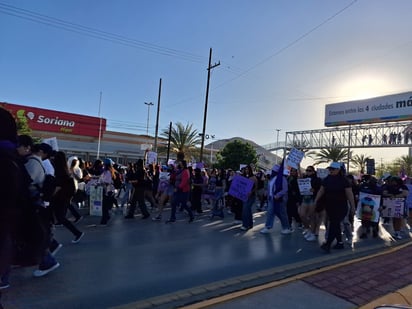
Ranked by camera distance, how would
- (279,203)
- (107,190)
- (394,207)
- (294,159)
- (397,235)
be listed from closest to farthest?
(107,190)
(279,203)
(397,235)
(394,207)
(294,159)

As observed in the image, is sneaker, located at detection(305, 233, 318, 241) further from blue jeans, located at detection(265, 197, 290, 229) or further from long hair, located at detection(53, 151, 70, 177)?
long hair, located at detection(53, 151, 70, 177)

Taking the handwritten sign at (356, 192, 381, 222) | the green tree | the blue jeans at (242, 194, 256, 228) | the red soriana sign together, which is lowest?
the blue jeans at (242, 194, 256, 228)

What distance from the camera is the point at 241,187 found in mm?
9789

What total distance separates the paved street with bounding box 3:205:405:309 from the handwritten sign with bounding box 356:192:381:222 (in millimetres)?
553

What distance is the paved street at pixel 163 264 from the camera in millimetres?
4359

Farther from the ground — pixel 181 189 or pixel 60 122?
pixel 60 122

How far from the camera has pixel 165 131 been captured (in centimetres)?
3869

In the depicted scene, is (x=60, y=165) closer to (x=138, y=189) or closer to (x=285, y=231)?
(x=138, y=189)

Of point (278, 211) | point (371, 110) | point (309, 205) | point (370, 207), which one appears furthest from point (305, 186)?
point (371, 110)

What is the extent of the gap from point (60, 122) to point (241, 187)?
3572cm

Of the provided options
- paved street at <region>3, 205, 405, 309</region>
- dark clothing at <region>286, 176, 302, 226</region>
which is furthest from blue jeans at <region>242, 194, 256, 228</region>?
dark clothing at <region>286, 176, 302, 226</region>

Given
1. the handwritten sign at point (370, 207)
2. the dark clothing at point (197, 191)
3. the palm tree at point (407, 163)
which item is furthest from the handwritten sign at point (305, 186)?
the palm tree at point (407, 163)

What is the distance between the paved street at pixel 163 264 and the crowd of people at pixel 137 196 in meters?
0.31

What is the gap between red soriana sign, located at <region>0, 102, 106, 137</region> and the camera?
3890cm
